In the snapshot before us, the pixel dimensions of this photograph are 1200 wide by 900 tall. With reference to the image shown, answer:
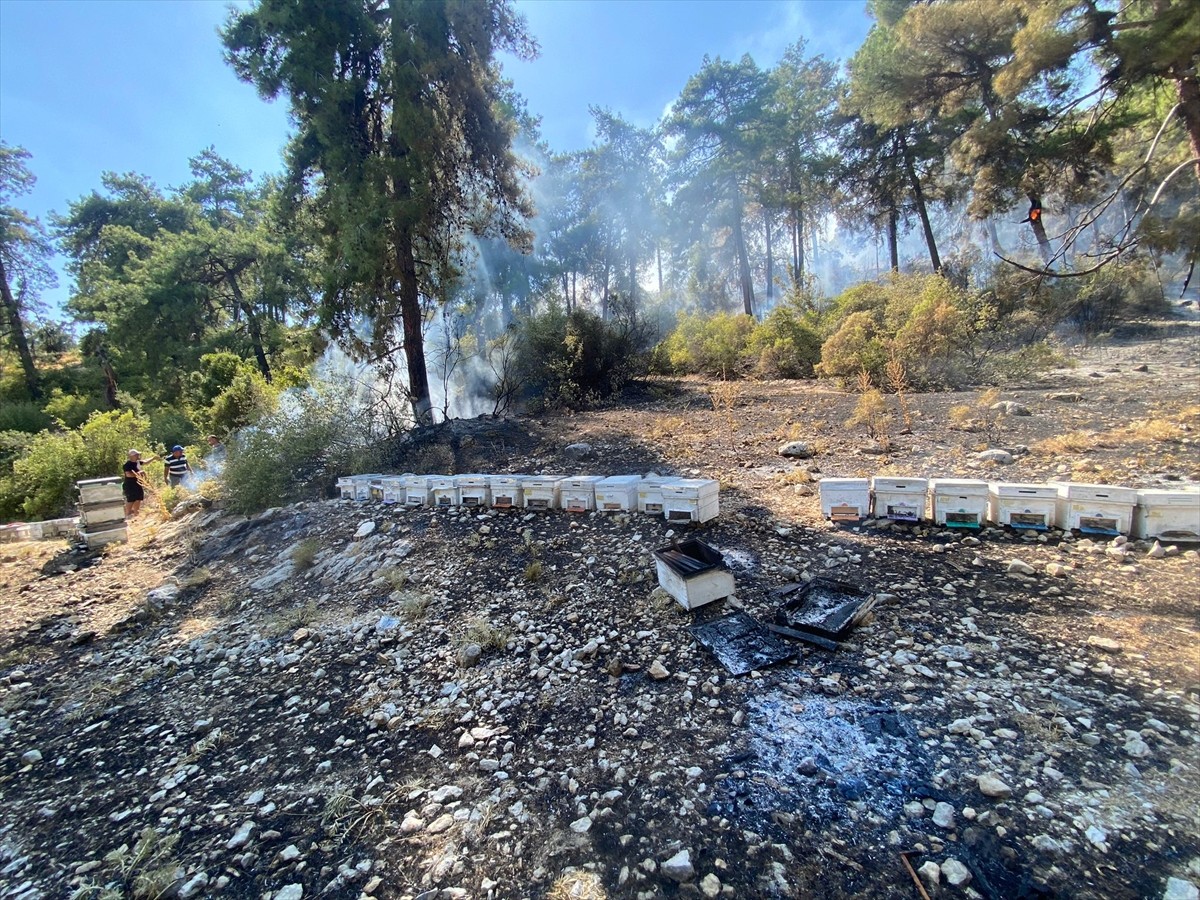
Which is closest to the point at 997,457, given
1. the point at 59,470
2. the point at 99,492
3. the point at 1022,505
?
the point at 1022,505

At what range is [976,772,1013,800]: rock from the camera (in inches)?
80.6

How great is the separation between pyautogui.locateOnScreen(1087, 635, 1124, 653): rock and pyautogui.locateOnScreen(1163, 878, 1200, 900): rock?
1408mm

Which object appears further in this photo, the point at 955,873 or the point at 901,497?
the point at 901,497

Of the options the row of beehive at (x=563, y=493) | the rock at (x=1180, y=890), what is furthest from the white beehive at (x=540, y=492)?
the rock at (x=1180, y=890)

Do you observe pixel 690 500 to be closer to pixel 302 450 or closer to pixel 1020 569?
pixel 1020 569

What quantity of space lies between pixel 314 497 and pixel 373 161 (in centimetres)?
623

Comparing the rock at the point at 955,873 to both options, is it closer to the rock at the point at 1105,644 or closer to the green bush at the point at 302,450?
the rock at the point at 1105,644

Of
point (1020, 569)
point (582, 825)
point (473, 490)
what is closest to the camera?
point (582, 825)

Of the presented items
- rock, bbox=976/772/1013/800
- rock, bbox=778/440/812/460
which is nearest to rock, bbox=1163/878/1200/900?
rock, bbox=976/772/1013/800

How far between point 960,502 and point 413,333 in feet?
32.0

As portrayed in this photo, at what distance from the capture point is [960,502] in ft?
13.8

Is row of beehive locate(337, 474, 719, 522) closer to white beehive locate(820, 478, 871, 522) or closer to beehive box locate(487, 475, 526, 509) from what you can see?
beehive box locate(487, 475, 526, 509)

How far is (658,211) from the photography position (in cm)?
2666

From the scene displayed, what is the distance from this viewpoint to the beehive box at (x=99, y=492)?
7.86 m
